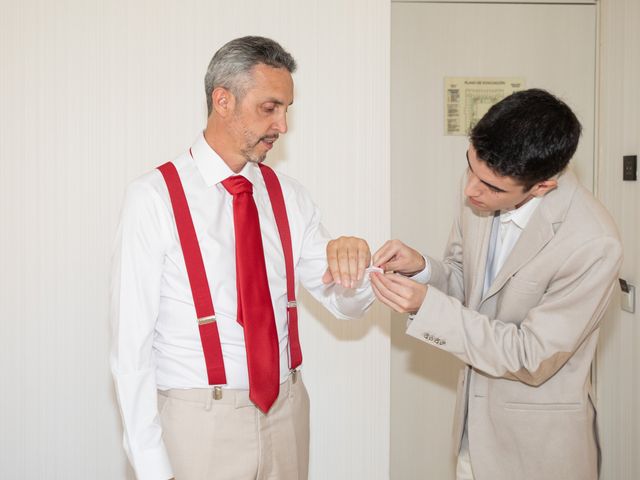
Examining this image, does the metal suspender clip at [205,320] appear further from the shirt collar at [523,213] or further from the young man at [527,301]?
the shirt collar at [523,213]

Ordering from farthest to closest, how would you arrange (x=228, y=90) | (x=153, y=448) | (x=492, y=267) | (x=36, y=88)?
(x=36, y=88)
(x=492, y=267)
(x=228, y=90)
(x=153, y=448)

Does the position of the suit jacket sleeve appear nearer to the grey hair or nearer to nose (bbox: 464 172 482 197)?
nose (bbox: 464 172 482 197)

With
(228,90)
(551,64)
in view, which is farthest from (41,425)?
(551,64)

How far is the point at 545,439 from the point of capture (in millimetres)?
1843

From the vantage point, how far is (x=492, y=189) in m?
1.79

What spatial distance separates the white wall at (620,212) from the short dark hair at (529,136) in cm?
112

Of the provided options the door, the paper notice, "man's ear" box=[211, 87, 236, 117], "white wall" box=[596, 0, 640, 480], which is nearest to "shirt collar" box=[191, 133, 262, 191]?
"man's ear" box=[211, 87, 236, 117]

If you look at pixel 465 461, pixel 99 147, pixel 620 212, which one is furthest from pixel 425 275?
pixel 99 147

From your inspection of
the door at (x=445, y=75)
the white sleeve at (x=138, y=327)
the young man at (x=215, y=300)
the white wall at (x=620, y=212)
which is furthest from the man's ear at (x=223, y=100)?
the white wall at (x=620, y=212)

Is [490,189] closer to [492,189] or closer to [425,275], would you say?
[492,189]

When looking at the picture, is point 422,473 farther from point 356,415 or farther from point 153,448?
point 153,448

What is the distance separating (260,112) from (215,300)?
20.5 inches

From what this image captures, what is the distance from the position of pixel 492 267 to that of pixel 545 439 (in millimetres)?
503

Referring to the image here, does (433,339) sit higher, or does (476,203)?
(476,203)
